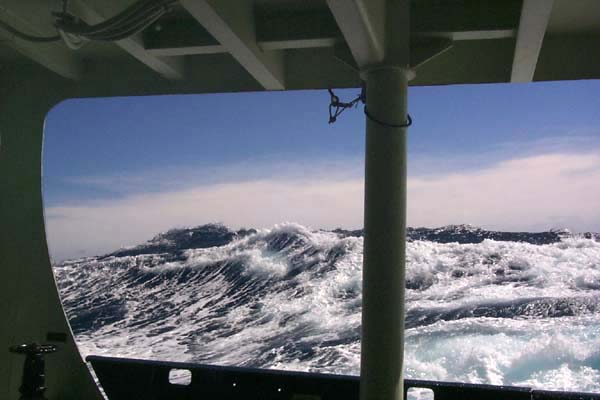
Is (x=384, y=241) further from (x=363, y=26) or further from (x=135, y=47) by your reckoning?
(x=135, y=47)

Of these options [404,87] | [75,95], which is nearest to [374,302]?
[404,87]

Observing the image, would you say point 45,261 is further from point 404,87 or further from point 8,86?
point 404,87

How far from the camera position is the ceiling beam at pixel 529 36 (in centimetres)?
133

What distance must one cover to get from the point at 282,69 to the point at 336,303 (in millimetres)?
8032

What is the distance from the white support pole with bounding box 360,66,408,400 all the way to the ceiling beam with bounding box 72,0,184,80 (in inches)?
34.2

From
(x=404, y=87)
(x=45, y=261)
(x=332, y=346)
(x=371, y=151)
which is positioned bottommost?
(x=332, y=346)

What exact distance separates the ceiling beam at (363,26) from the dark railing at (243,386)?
1.18 m

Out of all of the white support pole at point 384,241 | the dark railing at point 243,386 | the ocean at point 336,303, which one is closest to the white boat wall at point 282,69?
the white support pole at point 384,241

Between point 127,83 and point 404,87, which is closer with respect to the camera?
point 404,87

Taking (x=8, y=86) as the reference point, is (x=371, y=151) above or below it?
below

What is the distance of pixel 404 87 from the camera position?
175 cm

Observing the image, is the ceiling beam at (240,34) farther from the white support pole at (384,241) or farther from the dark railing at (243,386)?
the dark railing at (243,386)

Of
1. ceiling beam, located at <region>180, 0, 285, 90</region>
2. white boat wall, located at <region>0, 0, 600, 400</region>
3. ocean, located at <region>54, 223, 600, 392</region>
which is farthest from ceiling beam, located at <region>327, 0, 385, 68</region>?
ocean, located at <region>54, 223, 600, 392</region>

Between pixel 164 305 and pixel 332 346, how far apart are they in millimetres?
3997
